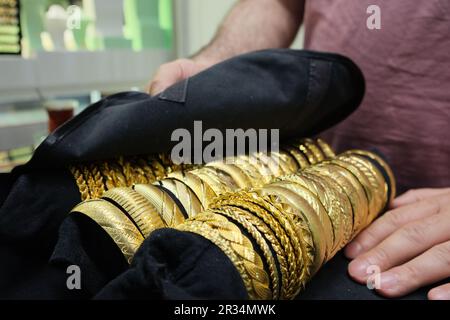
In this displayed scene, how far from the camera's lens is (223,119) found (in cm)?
38

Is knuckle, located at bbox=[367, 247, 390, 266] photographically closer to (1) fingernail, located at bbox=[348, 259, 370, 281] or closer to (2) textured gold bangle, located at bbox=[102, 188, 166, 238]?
(1) fingernail, located at bbox=[348, 259, 370, 281]

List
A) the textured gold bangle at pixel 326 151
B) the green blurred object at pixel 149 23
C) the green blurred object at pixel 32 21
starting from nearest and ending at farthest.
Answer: the textured gold bangle at pixel 326 151
the green blurred object at pixel 32 21
the green blurred object at pixel 149 23

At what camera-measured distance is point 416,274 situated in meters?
0.32

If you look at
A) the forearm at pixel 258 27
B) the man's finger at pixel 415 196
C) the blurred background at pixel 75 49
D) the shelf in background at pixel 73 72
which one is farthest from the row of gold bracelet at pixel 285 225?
the shelf in background at pixel 73 72

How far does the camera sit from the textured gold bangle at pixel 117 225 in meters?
0.28

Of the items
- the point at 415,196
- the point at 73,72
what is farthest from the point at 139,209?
the point at 73,72

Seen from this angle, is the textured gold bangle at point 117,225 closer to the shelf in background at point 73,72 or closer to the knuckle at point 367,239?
the knuckle at point 367,239

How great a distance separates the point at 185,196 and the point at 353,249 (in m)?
0.17

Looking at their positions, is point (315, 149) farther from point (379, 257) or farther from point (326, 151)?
point (379, 257)

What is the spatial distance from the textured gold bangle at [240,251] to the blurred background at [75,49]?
773 mm

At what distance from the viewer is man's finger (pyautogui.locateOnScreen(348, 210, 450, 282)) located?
13.5 inches

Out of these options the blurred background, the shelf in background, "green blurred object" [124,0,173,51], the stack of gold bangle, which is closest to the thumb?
the stack of gold bangle
